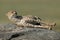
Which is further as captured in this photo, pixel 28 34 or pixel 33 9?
pixel 33 9

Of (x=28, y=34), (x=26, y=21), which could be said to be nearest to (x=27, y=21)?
(x=26, y=21)

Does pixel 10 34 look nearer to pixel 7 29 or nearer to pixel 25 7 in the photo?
pixel 7 29

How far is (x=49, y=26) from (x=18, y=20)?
2.90 ft

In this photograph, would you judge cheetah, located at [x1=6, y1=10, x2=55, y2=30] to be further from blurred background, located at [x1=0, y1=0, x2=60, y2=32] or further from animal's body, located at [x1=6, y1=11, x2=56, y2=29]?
blurred background, located at [x1=0, y1=0, x2=60, y2=32]

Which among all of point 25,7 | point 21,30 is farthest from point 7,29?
point 25,7

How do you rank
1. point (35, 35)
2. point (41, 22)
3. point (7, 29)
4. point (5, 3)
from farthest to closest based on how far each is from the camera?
point (5, 3)
point (41, 22)
point (7, 29)
point (35, 35)

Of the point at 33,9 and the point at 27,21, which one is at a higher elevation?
the point at 27,21

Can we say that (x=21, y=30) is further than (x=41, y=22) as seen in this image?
No

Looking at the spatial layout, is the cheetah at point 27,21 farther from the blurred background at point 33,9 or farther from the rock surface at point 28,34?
the blurred background at point 33,9

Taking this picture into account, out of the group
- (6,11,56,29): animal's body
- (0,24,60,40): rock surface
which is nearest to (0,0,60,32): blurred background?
(6,11,56,29): animal's body

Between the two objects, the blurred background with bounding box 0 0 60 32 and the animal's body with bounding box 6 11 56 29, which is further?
the blurred background with bounding box 0 0 60 32

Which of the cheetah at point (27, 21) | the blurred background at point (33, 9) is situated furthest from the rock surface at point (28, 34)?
the blurred background at point (33, 9)

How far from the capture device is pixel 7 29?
8.09m

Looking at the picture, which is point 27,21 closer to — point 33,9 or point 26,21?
point 26,21
